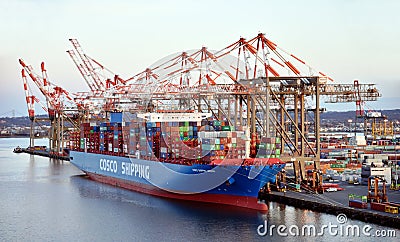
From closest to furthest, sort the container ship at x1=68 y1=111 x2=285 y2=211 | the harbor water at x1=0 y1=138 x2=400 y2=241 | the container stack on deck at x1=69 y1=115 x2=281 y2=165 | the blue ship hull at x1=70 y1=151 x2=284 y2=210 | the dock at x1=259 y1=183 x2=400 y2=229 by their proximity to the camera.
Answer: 1. the harbor water at x1=0 y1=138 x2=400 y2=241
2. the dock at x1=259 y1=183 x2=400 y2=229
3. the blue ship hull at x1=70 y1=151 x2=284 y2=210
4. the container ship at x1=68 y1=111 x2=285 y2=211
5. the container stack on deck at x1=69 y1=115 x2=281 y2=165

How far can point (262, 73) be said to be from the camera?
24156 millimetres

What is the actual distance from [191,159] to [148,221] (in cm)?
376

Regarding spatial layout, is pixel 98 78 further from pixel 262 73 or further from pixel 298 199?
pixel 298 199

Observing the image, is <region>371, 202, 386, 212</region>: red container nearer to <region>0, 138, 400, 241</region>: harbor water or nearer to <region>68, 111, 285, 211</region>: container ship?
<region>0, 138, 400, 241</region>: harbor water

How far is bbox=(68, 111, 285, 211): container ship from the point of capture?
20531 mm

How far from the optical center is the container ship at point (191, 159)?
2053cm

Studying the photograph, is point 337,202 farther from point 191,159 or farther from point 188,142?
point 188,142

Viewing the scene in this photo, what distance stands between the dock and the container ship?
104 cm

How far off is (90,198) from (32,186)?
18.0ft
